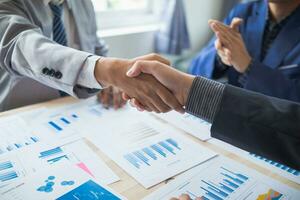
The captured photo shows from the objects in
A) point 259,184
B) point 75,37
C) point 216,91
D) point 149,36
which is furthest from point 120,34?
point 259,184

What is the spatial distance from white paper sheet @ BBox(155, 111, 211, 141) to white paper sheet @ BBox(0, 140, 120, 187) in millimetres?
312

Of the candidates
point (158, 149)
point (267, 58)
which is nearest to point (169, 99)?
point (158, 149)

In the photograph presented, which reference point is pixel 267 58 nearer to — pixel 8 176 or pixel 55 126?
pixel 55 126

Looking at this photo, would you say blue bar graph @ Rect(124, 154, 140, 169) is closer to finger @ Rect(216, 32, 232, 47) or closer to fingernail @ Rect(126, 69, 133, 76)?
fingernail @ Rect(126, 69, 133, 76)

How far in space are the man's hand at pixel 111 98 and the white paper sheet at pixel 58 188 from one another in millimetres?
404

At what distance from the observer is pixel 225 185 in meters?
0.71

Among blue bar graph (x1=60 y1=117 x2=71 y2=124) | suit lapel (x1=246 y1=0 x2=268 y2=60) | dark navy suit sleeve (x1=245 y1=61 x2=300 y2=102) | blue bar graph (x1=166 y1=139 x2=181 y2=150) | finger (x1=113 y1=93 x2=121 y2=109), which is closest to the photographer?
blue bar graph (x1=166 y1=139 x2=181 y2=150)

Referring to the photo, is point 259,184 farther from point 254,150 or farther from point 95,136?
point 95,136

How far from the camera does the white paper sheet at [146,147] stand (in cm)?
75

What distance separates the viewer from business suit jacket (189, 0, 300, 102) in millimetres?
1263

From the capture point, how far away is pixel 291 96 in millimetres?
1273

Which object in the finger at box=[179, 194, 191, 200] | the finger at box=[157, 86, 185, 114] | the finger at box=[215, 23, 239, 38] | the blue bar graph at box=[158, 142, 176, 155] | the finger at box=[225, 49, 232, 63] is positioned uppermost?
the finger at box=[215, 23, 239, 38]

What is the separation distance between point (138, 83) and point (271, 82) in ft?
2.20

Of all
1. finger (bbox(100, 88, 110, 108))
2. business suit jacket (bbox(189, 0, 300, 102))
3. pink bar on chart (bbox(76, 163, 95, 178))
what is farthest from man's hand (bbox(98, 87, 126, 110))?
business suit jacket (bbox(189, 0, 300, 102))
